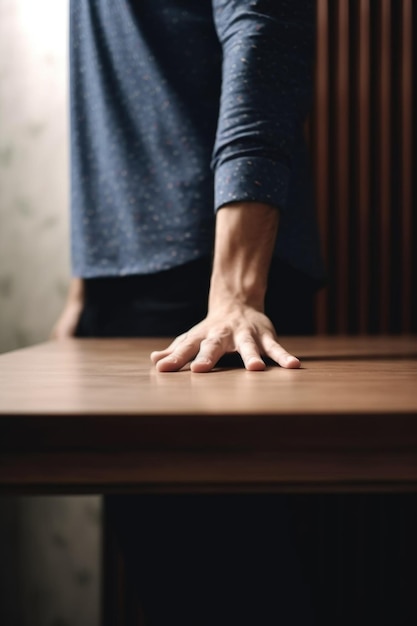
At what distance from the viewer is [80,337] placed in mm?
1359

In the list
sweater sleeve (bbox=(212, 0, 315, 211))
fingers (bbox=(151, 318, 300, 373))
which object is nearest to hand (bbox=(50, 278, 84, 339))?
sweater sleeve (bbox=(212, 0, 315, 211))

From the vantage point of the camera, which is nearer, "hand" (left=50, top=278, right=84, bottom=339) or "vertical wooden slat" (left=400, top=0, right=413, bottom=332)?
"hand" (left=50, top=278, right=84, bottom=339)

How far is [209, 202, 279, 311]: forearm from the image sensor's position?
2.65ft

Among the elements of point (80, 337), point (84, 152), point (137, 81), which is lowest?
point (80, 337)

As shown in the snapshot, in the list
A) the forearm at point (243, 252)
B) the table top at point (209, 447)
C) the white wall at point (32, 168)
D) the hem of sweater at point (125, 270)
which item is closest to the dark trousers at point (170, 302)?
the hem of sweater at point (125, 270)

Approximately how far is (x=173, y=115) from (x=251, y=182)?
1.27 feet

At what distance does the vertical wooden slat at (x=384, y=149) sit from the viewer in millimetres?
2014

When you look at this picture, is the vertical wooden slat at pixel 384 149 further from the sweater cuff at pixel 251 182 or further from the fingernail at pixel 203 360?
the fingernail at pixel 203 360

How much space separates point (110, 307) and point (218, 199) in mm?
499

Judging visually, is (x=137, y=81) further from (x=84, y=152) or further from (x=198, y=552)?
(x=198, y=552)

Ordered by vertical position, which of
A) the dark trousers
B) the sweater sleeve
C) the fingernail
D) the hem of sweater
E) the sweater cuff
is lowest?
the fingernail

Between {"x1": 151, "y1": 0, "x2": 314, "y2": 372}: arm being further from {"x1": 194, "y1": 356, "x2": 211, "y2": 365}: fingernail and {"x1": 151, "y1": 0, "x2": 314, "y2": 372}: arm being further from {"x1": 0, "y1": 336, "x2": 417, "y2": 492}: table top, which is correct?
{"x1": 0, "y1": 336, "x2": 417, "y2": 492}: table top

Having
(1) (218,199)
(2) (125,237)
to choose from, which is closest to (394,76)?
(2) (125,237)

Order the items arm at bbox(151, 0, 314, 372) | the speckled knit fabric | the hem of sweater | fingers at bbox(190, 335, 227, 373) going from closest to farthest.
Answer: fingers at bbox(190, 335, 227, 373) < arm at bbox(151, 0, 314, 372) < the speckled knit fabric < the hem of sweater
